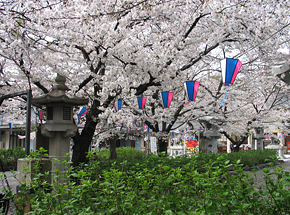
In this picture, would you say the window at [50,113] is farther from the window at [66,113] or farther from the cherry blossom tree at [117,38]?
the cherry blossom tree at [117,38]

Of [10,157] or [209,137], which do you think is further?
[10,157]

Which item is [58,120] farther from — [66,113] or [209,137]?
[209,137]

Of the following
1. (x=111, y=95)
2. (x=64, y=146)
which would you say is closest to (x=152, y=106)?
(x=111, y=95)

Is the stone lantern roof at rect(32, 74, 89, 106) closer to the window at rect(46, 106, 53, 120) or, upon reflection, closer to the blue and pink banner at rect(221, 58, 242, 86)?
the window at rect(46, 106, 53, 120)

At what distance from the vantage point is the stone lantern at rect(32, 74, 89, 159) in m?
5.77

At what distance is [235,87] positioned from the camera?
11.1m

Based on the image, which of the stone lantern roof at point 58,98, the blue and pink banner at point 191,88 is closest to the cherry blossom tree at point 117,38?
the blue and pink banner at point 191,88

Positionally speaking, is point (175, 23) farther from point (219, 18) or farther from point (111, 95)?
point (111, 95)

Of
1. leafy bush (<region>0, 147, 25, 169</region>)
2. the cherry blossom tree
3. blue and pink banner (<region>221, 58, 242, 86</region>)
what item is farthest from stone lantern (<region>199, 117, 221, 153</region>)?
leafy bush (<region>0, 147, 25, 169</region>)

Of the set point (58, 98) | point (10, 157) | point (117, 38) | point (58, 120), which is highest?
point (117, 38)

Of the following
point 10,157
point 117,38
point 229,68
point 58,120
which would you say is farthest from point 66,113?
point 10,157

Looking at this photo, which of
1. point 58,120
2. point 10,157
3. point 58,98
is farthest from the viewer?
point 10,157

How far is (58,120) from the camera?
5.91 meters

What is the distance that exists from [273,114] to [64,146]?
1489cm
